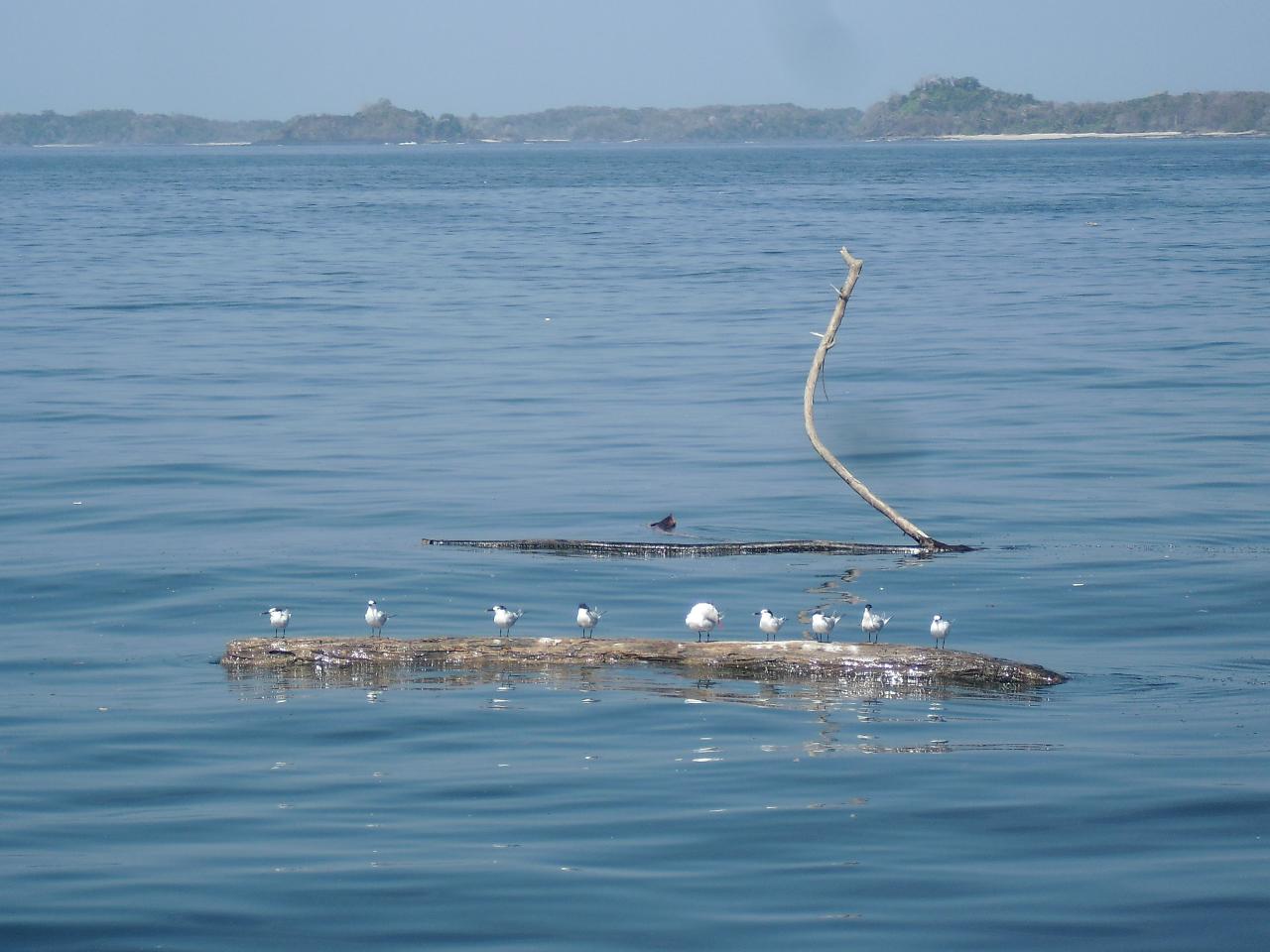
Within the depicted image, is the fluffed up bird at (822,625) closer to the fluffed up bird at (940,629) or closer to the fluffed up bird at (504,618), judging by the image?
the fluffed up bird at (940,629)

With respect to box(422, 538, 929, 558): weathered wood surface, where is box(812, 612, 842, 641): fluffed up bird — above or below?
above

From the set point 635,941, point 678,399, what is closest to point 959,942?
point 635,941

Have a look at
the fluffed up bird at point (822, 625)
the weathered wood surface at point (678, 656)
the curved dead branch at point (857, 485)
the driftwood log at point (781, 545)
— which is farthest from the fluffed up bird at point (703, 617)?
the curved dead branch at point (857, 485)

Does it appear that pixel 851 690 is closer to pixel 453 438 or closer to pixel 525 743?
pixel 525 743

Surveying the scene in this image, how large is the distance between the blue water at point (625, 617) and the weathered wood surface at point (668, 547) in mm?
192

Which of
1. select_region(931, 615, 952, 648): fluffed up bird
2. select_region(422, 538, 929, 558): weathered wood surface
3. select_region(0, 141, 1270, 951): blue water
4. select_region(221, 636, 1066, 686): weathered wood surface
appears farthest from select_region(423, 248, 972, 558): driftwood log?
select_region(221, 636, 1066, 686): weathered wood surface

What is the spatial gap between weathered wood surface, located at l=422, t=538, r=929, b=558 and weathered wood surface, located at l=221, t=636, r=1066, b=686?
16.1 feet

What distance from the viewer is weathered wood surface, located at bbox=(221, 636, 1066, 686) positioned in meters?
12.9

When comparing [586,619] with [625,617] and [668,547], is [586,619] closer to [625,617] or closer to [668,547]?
[625,617]

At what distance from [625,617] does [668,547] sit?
9.07ft

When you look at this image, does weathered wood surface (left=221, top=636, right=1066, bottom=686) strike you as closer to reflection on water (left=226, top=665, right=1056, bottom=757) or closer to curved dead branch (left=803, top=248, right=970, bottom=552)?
reflection on water (left=226, top=665, right=1056, bottom=757)

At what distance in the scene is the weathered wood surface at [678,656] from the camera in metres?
12.9

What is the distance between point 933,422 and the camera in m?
28.0

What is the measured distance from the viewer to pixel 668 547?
18797 mm
